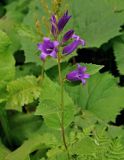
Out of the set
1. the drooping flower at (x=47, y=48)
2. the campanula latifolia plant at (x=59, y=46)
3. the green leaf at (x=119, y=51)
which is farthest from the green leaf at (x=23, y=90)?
the green leaf at (x=119, y=51)

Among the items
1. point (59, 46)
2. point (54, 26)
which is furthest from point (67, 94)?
point (54, 26)

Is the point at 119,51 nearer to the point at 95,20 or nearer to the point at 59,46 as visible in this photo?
the point at 95,20

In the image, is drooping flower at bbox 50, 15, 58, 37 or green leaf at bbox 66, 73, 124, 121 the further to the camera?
green leaf at bbox 66, 73, 124, 121

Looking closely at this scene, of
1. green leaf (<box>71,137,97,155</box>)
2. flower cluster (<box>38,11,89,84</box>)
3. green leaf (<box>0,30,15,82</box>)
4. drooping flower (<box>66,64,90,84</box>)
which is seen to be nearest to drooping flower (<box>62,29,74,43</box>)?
flower cluster (<box>38,11,89,84</box>)

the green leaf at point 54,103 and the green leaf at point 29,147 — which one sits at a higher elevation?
the green leaf at point 54,103

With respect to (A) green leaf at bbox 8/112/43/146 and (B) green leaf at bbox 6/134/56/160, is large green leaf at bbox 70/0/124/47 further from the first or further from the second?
(B) green leaf at bbox 6/134/56/160

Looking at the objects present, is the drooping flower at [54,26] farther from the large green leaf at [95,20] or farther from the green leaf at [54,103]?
the large green leaf at [95,20]
